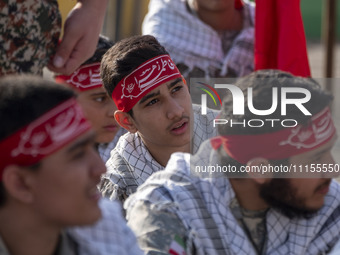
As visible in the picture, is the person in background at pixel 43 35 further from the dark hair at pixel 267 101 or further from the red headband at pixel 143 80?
the dark hair at pixel 267 101

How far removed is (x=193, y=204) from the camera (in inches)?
120

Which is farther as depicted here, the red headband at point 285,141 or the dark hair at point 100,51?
the dark hair at point 100,51

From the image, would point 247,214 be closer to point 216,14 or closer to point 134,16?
point 216,14

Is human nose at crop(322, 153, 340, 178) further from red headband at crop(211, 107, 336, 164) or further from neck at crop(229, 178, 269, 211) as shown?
neck at crop(229, 178, 269, 211)

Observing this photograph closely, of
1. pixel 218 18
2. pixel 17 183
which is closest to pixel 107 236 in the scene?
pixel 17 183

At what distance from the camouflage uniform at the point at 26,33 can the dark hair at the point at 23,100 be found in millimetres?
1115

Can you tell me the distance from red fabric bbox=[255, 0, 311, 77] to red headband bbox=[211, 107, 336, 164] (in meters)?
2.26

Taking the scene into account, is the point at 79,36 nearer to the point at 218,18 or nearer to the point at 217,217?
the point at 217,217

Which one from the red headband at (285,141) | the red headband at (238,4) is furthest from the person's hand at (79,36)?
the red headband at (238,4)

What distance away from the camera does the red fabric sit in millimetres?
5324

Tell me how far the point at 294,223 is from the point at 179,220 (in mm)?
482

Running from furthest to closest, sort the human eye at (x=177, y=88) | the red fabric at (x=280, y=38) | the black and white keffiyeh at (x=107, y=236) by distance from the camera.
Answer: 1. the red fabric at (x=280, y=38)
2. the human eye at (x=177, y=88)
3. the black and white keffiyeh at (x=107, y=236)

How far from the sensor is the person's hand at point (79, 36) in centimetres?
385

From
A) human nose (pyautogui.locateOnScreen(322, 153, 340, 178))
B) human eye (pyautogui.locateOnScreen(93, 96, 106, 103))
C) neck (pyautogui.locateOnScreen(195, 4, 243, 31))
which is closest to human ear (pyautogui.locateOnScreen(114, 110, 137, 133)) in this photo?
human eye (pyautogui.locateOnScreen(93, 96, 106, 103))
